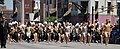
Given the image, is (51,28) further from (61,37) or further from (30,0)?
(30,0)

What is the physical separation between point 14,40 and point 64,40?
16.5 feet

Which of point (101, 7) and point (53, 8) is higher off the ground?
point (101, 7)

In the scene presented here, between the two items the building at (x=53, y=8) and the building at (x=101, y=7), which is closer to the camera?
the building at (x=101, y=7)

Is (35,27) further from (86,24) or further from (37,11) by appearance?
(37,11)

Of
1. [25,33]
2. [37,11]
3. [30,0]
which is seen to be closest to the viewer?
[25,33]

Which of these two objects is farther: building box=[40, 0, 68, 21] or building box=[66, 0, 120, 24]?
building box=[40, 0, 68, 21]

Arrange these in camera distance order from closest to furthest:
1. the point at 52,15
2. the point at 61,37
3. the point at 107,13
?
the point at 61,37 < the point at 107,13 < the point at 52,15

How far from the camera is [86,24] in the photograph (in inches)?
1346

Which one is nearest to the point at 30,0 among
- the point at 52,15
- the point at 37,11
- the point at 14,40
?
the point at 37,11

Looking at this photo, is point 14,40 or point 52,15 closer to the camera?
point 14,40

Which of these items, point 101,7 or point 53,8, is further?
point 53,8

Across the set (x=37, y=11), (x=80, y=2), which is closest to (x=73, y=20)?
(x=80, y=2)

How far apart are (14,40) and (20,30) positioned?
178cm

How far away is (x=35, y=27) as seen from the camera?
129 feet
